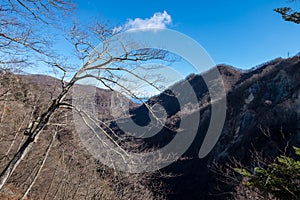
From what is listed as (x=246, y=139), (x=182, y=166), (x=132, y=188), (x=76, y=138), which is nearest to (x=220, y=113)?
(x=182, y=166)

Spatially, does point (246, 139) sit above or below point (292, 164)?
below

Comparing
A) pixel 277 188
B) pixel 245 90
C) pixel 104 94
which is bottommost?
pixel 277 188

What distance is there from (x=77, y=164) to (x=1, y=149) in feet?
13.2

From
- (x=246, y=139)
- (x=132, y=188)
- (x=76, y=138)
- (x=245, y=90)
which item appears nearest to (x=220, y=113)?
(x=245, y=90)

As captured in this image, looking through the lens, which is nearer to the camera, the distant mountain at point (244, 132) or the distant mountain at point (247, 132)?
A: the distant mountain at point (244, 132)

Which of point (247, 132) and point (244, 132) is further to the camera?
point (244, 132)

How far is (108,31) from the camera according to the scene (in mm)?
5270

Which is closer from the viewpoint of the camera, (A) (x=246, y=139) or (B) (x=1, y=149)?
(B) (x=1, y=149)

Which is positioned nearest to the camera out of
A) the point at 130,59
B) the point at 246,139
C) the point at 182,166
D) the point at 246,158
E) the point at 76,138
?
the point at 130,59

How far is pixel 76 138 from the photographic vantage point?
33.7ft

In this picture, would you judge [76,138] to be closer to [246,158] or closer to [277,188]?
[277,188]

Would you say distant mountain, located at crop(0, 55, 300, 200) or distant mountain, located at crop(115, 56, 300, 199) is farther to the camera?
distant mountain, located at crop(115, 56, 300, 199)

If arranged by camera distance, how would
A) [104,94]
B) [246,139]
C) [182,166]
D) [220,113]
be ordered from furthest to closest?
[220,113] → [182,166] → [246,139] → [104,94]

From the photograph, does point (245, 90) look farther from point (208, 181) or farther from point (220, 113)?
point (208, 181)
